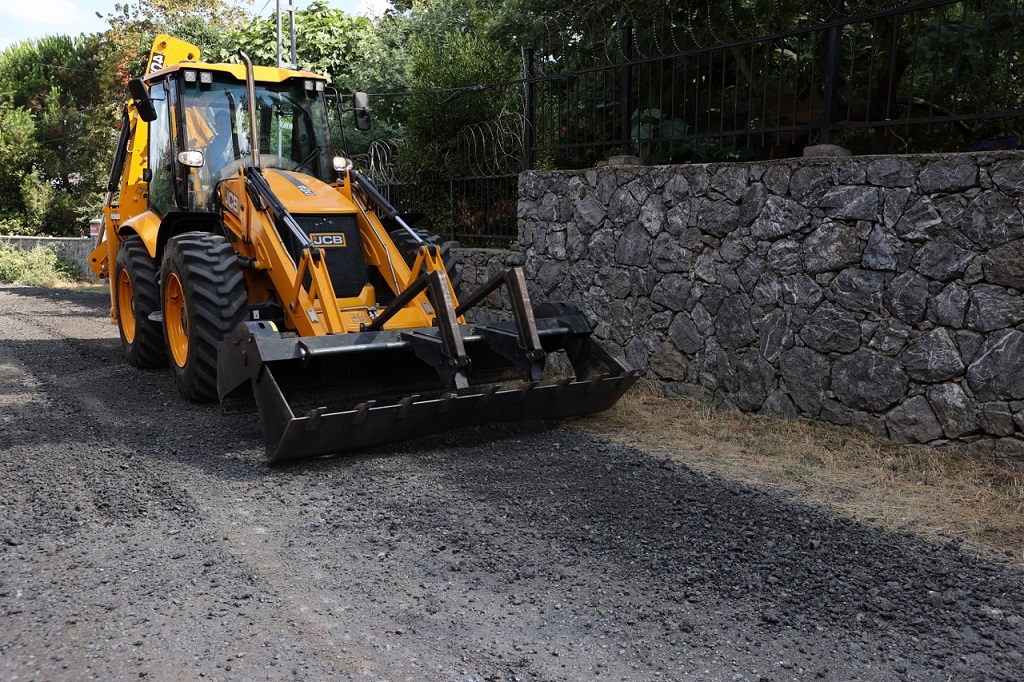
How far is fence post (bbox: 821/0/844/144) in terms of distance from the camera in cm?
648

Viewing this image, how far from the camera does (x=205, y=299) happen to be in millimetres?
6680

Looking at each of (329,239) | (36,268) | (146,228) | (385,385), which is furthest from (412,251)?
(36,268)

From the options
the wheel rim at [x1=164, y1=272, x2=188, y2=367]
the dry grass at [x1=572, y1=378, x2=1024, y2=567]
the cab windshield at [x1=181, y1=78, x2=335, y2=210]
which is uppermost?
the cab windshield at [x1=181, y1=78, x2=335, y2=210]

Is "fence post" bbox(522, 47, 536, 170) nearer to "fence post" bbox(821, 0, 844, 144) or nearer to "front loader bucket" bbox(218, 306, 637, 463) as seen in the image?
"front loader bucket" bbox(218, 306, 637, 463)

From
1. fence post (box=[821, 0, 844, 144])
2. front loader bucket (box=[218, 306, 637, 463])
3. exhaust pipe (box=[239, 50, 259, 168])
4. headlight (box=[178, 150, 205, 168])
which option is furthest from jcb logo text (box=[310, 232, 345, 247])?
fence post (box=[821, 0, 844, 144])

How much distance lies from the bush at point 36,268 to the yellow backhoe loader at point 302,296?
1123 centimetres

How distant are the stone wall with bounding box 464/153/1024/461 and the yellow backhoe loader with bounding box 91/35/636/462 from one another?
99 centimetres

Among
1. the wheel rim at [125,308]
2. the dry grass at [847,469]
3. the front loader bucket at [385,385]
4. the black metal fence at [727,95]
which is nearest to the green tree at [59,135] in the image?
the wheel rim at [125,308]

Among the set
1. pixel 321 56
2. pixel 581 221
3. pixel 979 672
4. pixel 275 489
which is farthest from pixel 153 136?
pixel 321 56

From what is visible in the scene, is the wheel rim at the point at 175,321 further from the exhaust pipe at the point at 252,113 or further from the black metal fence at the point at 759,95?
the black metal fence at the point at 759,95

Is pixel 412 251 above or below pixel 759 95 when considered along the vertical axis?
below

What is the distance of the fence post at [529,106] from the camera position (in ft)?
29.5

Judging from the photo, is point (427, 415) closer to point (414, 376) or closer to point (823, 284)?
point (414, 376)

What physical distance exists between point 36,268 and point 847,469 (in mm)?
18271
